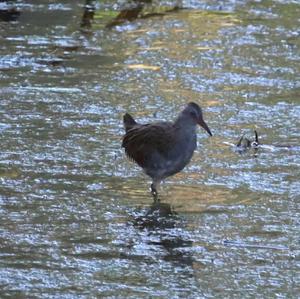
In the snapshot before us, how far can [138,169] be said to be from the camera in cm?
802

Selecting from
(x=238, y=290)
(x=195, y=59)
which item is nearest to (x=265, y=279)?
(x=238, y=290)

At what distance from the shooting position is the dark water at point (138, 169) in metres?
6.04

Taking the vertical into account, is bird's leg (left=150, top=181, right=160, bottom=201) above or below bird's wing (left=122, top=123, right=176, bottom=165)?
below

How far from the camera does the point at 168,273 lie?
5.99 m

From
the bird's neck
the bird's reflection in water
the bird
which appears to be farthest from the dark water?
the bird's neck

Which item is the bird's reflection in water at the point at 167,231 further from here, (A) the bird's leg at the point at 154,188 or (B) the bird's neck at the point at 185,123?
(B) the bird's neck at the point at 185,123

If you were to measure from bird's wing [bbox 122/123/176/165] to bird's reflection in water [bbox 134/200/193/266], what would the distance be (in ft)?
1.28

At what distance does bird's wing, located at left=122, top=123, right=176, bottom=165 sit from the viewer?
748 centimetres

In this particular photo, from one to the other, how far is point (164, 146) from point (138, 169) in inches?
23.3

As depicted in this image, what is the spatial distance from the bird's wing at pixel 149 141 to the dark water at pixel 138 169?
236 mm

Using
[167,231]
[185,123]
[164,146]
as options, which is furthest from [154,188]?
[167,231]

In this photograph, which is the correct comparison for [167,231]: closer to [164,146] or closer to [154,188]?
[154,188]

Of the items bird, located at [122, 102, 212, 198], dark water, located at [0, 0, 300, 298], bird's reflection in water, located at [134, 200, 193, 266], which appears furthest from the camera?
bird, located at [122, 102, 212, 198]

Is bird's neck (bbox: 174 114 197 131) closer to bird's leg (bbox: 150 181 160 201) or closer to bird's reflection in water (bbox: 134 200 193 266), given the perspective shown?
bird's leg (bbox: 150 181 160 201)
